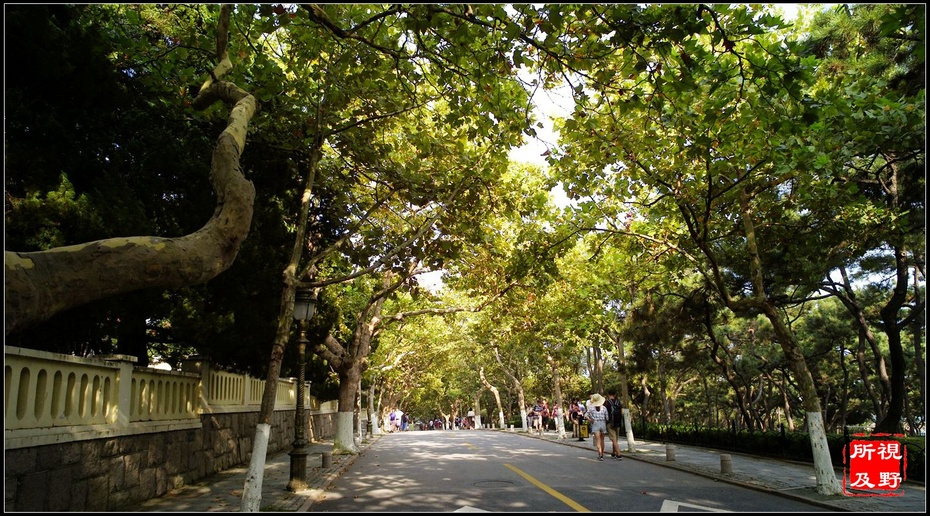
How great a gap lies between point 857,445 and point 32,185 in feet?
43.3

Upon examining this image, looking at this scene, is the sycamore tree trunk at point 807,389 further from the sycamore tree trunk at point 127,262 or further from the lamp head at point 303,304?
the sycamore tree trunk at point 127,262

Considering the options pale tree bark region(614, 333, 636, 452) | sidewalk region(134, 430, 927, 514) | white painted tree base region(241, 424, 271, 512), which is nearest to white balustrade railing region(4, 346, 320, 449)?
sidewalk region(134, 430, 927, 514)

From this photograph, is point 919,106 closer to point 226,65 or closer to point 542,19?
point 542,19

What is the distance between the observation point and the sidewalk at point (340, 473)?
8211 millimetres

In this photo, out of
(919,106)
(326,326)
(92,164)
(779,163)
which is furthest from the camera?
(326,326)

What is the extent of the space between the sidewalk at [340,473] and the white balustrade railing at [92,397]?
1.16 metres

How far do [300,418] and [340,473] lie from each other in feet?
10.2

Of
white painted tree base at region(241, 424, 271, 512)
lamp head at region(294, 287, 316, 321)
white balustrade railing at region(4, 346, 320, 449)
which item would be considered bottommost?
white painted tree base at region(241, 424, 271, 512)

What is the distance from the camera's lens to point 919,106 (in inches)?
348

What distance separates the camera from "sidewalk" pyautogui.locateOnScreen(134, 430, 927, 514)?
26.9 ft

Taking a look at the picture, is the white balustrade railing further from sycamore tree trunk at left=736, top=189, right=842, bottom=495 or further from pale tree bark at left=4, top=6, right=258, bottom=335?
sycamore tree trunk at left=736, top=189, right=842, bottom=495

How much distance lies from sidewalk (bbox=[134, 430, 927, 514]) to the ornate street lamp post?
21 centimetres

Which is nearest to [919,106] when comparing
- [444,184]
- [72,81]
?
[444,184]

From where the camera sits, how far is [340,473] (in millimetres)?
12680
